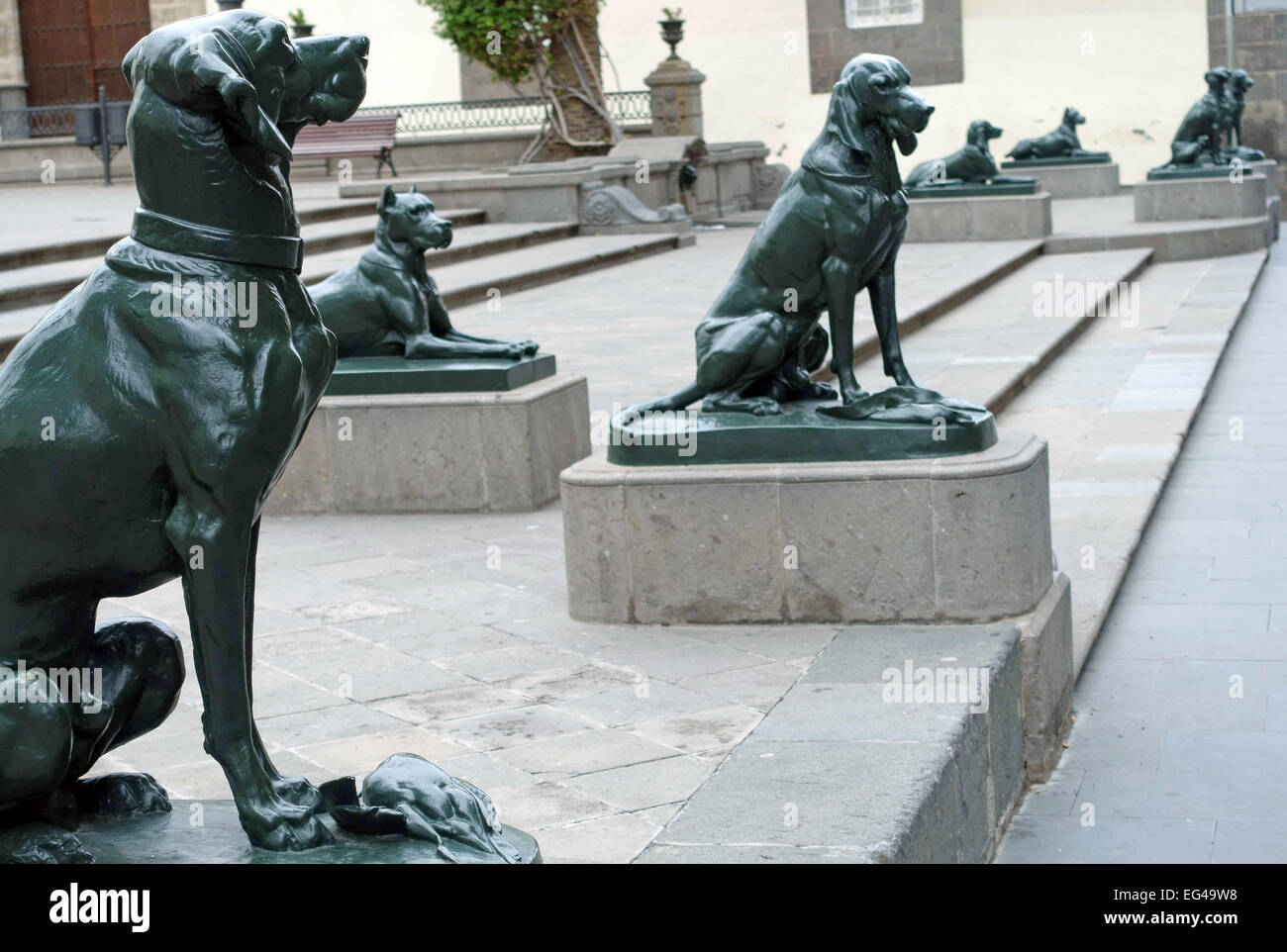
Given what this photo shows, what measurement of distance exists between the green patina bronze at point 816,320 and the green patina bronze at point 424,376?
1902mm

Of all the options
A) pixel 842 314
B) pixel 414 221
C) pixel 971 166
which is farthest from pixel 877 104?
pixel 971 166

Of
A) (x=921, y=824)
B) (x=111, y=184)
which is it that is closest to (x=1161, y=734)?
(x=921, y=824)

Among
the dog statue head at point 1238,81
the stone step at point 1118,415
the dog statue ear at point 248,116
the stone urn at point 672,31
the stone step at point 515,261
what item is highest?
the stone urn at point 672,31

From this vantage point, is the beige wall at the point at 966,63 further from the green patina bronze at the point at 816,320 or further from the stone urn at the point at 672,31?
the green patina bronze at the point at 816,320

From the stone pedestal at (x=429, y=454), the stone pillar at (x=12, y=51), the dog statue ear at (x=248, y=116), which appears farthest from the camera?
the stone pillar at (x=12, y=51)

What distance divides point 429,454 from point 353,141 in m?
18.1

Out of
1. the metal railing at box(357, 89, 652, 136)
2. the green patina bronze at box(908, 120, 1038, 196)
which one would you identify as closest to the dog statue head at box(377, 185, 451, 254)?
the green patina bronze at box(908, 120, 1038, 196)

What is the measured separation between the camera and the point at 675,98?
24.0 meters

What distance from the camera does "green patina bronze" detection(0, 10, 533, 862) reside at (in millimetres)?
2344

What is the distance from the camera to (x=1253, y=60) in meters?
25.2

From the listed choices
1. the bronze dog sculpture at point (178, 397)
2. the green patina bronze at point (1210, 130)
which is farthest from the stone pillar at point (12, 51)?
the bronze dog sculpture at point (178, 397)

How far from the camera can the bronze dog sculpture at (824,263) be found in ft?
16.3
